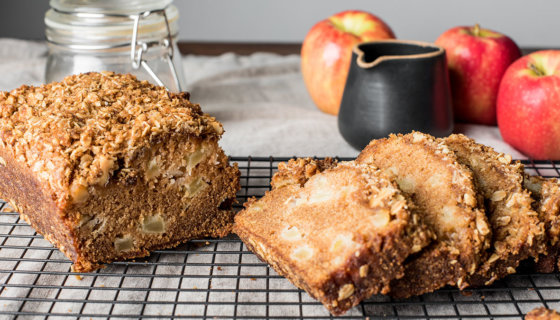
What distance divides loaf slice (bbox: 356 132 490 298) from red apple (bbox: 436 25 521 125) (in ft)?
4.68

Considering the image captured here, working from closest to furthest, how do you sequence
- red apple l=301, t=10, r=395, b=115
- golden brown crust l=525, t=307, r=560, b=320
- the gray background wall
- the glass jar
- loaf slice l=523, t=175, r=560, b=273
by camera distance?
golden brown crust l=525, t=307, r=560, b=320 → loaf slice l=523, t=175, r=560, b=273 → the glass jar → red apple l=301, t=10, r=395, b=115 → the gray background wall

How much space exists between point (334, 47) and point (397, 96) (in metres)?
0.78

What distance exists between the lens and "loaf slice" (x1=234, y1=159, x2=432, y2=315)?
1902mm

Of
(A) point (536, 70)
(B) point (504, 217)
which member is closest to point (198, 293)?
(B) point (504, 217)

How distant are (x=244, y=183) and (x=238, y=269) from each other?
79cm

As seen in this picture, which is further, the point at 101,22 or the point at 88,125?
the point at 101,22

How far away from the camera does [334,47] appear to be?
382cm

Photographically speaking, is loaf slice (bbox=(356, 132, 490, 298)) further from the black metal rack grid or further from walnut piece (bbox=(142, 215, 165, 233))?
walnut piece (bbox=(142, 215, 165, 233))

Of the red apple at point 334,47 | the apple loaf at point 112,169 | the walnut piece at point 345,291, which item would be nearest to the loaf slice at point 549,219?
the walnut piece at point 345,291

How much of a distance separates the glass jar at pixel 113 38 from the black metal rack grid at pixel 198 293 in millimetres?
1199

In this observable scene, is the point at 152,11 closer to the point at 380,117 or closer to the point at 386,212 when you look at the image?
the point at 380,117

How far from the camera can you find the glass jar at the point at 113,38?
10.7ft

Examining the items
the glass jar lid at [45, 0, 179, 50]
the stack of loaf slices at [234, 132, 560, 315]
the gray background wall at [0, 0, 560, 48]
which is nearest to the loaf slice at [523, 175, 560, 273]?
the stack of loaf slices at [234, 132, 560, 315]

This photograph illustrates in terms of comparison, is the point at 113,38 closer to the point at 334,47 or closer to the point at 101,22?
the point at 101,22
